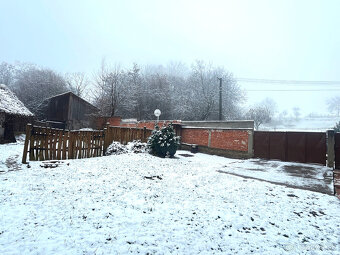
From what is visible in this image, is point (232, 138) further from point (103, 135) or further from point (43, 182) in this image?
point (43, 182)

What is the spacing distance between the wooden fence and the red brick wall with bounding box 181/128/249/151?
5.02 m

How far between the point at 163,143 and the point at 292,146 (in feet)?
21.1

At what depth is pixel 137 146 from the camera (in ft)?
29.6

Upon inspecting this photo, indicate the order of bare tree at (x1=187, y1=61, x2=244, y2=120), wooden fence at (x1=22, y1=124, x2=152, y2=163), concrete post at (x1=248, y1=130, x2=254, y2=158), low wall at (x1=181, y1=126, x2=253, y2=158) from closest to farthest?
wooden fence at (x1=22, y1=124, x2=152, y2=163) < concrete post at (x1=248, y1=130, x2=254, y2=158) < low wall at (x1=181, y1=126, x2=253, y2=158) < bare tree at (x1=187, y1=61, x2=244, y2=120)

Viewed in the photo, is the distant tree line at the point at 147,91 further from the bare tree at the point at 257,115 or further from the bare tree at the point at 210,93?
the bare tree at the point at 257,115

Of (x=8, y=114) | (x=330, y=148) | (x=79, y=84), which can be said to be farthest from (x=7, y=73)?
(x=330, y=148)

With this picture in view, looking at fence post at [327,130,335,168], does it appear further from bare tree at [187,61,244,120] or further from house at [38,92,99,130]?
house at [38,92,99,130]

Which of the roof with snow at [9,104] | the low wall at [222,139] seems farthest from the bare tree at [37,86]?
the low wall at [222,139]

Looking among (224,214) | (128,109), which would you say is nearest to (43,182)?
(224,214)

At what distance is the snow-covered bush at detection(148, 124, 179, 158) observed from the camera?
866 cm

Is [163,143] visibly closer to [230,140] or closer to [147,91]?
[230,140]

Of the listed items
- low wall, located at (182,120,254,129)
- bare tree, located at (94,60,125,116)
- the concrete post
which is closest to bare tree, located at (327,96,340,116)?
low wall, located at (182,120,254,129)

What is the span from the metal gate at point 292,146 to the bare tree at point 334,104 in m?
57.5

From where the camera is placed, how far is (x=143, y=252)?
2160 millimetres
